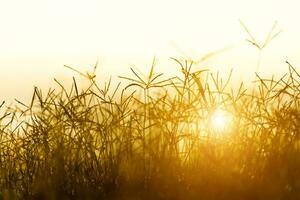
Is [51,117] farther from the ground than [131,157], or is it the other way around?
[51,117]

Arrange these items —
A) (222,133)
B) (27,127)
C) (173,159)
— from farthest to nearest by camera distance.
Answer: (27,127)
(222,133)
(173,159)

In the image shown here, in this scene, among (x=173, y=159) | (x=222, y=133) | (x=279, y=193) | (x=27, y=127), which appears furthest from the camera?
(x=27, y=127)

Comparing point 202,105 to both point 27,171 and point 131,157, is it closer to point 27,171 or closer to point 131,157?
point 131,157

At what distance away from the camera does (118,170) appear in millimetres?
Result: 2703

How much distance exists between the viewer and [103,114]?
292cm

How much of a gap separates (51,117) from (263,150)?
3.04ft

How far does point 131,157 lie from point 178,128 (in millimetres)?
253

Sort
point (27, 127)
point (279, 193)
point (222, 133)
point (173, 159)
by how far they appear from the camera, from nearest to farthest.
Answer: point (279, 193) < point (173, 159) < point (222, 133) < point (27, 127)

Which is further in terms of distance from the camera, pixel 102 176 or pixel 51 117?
pixel 51 117

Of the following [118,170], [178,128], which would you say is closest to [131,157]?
[118,170]

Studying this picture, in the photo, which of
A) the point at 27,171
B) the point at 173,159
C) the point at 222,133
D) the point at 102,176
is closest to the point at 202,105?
the point at 222,133

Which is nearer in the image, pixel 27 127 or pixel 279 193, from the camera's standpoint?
pixel 279 193

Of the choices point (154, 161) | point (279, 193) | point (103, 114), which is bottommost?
point (279, 193)

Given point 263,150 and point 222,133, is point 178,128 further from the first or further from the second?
point 263,150
